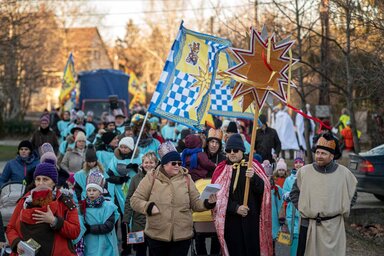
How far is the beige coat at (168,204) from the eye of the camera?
702cm

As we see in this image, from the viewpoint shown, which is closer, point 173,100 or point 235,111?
point 173,100

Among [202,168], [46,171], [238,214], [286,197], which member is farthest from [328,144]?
[46,171]

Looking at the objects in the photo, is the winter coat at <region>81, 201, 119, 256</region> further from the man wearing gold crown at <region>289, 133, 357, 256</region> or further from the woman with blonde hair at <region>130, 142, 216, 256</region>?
the man wearing gold crown at <region>289, 133, 357, 256</region>

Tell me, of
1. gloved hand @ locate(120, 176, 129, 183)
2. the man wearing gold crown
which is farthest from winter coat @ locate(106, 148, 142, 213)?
the man wearing gold crown

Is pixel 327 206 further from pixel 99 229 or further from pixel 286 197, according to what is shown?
pixel 99 229

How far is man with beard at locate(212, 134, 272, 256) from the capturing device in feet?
24.9

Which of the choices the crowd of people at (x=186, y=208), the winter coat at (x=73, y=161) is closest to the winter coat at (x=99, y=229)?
the crowd of people at (x=186, y=208)

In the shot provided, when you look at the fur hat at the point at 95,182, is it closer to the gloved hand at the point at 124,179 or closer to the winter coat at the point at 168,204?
the winter coat at the point at 168,204

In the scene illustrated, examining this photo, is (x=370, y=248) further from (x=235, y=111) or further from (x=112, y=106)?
(x=112, y=106)

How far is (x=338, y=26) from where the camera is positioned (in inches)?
575

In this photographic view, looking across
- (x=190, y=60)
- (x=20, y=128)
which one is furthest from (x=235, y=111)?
(x=20, y=128)

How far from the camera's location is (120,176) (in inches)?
395

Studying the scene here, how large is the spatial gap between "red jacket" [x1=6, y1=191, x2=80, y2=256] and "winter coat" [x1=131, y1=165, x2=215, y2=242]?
109 centimetres

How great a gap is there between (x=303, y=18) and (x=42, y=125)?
241 inches
